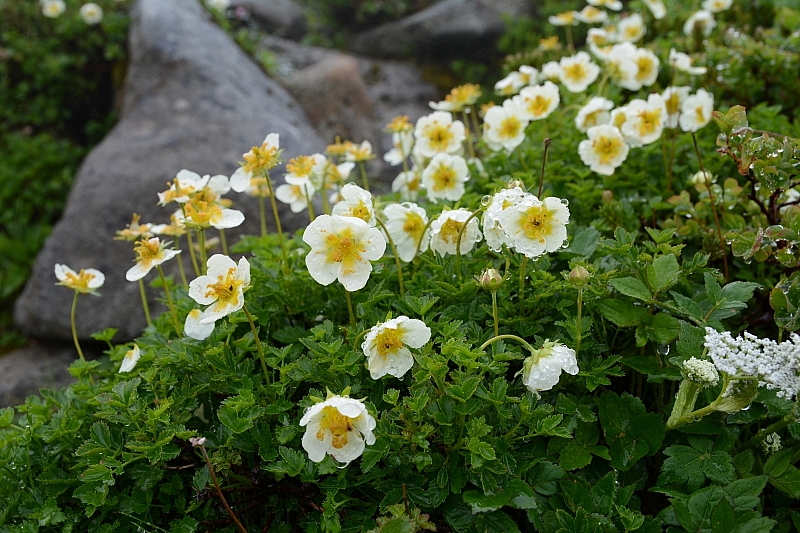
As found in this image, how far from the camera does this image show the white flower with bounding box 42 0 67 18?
17.9 ft

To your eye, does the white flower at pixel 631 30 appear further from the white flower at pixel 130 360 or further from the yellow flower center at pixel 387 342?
the white flower at pixel 130 360

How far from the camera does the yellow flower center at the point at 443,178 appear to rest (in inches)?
77.9

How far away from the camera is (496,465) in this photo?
1241mm

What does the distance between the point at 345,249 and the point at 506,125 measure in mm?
1050

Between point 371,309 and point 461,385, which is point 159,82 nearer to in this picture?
point 371,309

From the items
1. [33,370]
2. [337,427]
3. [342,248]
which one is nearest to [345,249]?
[342,248]

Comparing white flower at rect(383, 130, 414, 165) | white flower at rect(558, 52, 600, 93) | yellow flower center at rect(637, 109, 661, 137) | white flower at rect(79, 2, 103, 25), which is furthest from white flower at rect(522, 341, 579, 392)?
white flower at rect(79, 2, 103, 25)

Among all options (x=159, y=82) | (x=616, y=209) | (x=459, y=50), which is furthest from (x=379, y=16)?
(x=616, y=209)

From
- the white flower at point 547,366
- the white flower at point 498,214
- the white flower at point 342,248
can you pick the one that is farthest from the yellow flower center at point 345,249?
the white flower at point 547,366

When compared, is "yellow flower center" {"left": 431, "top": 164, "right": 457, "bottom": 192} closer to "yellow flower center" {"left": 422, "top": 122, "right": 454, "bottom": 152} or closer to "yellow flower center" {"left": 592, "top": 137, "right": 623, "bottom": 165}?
"yellow flower center" {"left": 422, "top": 122, "right": 454, "bottom": 152}

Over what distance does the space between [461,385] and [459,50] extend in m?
6.45

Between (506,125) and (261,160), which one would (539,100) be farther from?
(261,160)

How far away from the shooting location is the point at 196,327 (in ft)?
4.87

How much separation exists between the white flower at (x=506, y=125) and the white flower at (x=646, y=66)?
2.23 feet
